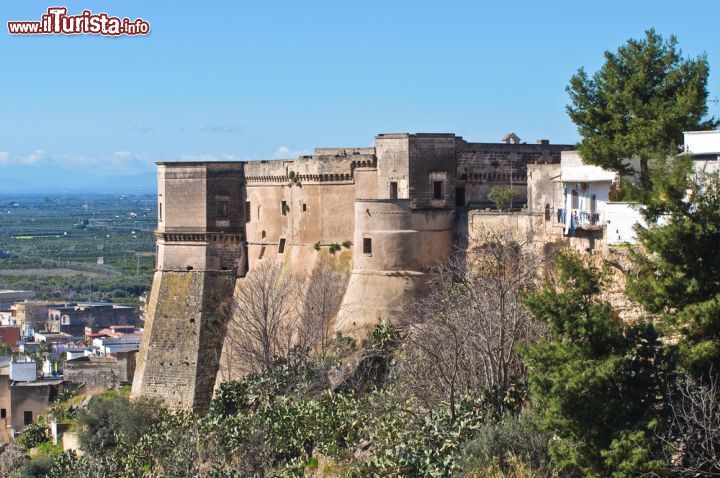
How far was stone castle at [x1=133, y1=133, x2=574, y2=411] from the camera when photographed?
31812 mm

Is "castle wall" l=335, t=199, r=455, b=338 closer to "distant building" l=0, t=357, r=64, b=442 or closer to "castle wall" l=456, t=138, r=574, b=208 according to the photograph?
"castle wall" l=456, t=138, r=574, b=208

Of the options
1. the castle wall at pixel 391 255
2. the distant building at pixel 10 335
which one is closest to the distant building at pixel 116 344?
the distant building at pixel 10 335

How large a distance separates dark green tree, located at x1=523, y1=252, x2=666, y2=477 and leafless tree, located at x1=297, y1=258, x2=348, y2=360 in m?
13.2

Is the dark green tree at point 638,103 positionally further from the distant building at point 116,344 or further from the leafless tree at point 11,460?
the distant building at point 116,344

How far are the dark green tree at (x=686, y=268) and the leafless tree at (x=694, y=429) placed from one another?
414 mm

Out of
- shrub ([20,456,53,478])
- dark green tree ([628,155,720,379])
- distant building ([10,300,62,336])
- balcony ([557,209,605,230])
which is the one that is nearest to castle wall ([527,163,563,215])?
balcony ([557,209,605,230])

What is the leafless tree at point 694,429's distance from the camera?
58.7ft

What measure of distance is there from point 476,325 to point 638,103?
5459mm

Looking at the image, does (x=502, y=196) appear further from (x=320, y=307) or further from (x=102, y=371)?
(x=102, y=371)

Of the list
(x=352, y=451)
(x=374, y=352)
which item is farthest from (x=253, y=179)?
(x=352, y=451)

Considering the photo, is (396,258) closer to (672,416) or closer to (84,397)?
(672,416)

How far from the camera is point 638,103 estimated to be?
84.9ft

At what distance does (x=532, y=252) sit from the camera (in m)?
29.2

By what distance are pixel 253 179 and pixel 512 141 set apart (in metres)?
7.80
